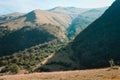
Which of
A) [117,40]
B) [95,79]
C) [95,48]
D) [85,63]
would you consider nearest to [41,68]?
[85,63]

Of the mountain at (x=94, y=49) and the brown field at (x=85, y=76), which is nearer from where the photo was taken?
the brown field at (x=85, y=76)

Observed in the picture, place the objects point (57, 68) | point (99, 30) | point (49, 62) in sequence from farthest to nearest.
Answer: point (99, 30) < point (49, 62) < point (57, 68)

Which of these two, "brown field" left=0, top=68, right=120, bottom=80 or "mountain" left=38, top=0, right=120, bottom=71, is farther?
"mountain" left=38, top=0, right=120, bottom=71

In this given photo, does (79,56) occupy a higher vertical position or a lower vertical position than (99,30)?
lower

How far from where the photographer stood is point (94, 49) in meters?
154

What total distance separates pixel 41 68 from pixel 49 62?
10.9 m

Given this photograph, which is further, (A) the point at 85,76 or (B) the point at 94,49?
(B) the point at 94,49

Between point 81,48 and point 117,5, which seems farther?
point 117,5

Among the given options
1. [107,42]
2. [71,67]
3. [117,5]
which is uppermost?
[117,5]

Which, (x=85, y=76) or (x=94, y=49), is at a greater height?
(x=85, y=76)

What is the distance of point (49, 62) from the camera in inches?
5901

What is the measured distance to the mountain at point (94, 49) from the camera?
460 ft

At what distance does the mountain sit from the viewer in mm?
140125

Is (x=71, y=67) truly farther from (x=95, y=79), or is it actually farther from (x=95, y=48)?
(x=95, y=79)
